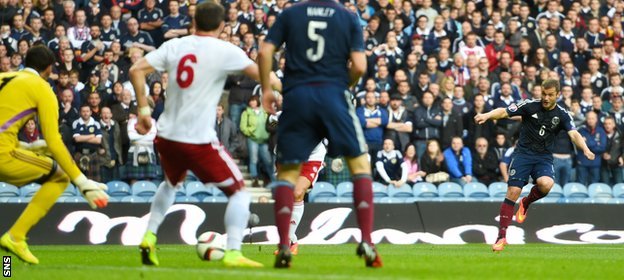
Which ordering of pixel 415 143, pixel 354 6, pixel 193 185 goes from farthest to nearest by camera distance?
pixel 354 6
pixel 415 143
pixel 193 185

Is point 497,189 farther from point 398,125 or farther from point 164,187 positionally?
point 164,187

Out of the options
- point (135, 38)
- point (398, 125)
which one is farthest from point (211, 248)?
point (135, 38)

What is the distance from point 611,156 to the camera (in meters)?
25.5

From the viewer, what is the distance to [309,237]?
67.7ft

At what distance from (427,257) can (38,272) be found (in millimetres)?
4937

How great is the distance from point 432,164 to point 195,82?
1353 centimetres

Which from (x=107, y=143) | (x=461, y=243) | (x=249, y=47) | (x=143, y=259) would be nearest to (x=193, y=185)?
(x=107, y=143)

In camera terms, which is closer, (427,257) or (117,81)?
(427,257)

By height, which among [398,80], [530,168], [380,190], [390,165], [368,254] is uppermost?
[368,254]

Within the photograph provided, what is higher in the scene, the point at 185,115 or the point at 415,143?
the point at 185,115

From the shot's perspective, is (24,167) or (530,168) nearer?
(24,167)

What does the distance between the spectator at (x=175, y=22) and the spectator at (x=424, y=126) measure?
5475 mm

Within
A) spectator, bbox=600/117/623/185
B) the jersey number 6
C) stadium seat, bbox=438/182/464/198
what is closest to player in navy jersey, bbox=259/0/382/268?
the jersey number 6

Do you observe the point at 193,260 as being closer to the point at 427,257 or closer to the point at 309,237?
the point at 427,257
